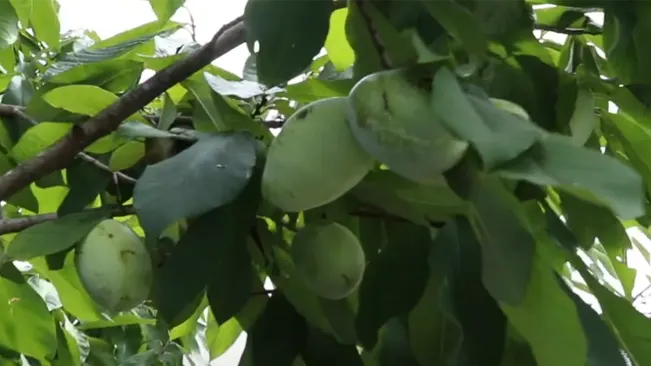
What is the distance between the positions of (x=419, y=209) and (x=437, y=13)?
81 millimetres

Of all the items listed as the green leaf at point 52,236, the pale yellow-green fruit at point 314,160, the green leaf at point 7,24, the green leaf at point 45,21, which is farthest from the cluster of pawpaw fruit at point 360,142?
the green leaf at point 45,21

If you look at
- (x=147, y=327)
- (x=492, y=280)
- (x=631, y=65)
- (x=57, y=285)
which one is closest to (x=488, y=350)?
(x=492, y=280)

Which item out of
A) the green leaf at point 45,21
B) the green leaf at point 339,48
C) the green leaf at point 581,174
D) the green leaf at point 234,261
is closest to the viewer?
the green leaf at point 581,174

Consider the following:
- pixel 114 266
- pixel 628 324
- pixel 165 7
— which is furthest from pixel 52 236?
pixel 628 324

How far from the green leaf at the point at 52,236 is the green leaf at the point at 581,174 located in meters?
0.20

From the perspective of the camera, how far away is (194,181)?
27cm

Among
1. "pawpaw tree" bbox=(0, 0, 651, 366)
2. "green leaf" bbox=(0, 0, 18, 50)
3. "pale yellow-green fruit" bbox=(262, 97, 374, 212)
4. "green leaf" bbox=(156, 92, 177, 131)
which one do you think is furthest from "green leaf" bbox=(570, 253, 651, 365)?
"green leaf" bbox=(0, 0, 18, 50)

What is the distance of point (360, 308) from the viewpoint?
1.03ft

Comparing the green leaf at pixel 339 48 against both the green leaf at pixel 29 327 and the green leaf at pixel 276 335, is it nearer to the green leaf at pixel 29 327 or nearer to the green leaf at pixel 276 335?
the green leaf at pixel 276 335

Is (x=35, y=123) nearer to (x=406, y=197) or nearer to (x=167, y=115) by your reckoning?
(x=167, y=115)

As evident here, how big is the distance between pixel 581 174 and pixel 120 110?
203 mm

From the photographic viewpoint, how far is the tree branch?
32 cm

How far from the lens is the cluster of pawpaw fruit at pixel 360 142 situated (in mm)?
225

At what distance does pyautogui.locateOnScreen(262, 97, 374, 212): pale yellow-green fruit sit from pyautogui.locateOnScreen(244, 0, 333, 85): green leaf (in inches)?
0.7
